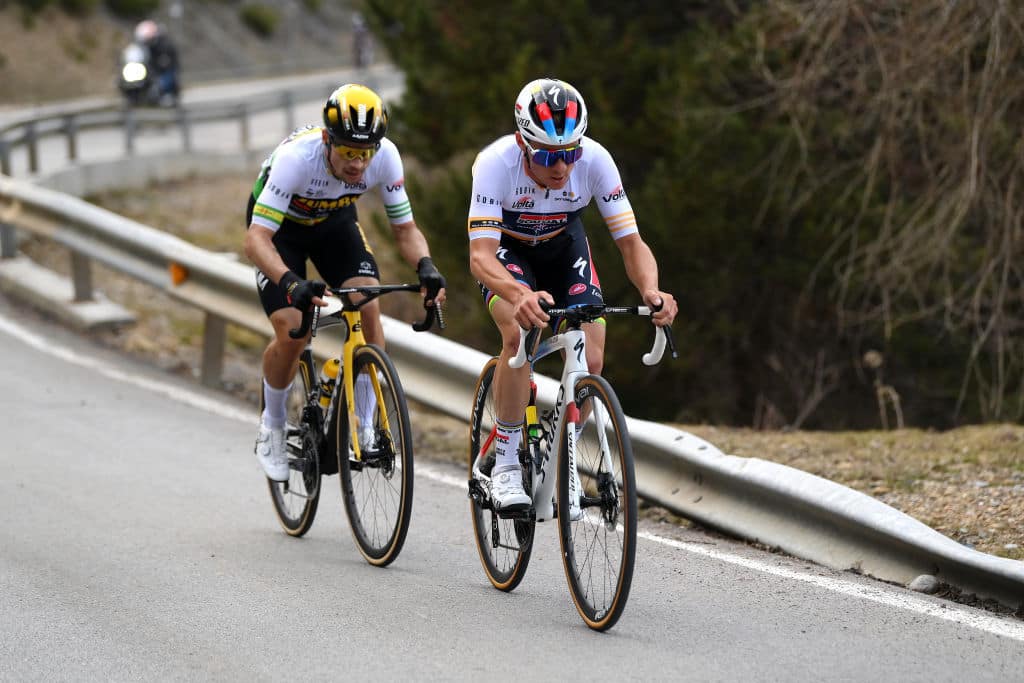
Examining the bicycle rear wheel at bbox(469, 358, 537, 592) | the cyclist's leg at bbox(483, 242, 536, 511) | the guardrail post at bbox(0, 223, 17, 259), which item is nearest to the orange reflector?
the guardrail post at bbox(0, 223, 17, 259)

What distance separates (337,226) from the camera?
22.8ft

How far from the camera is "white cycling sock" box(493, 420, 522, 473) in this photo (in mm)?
5688

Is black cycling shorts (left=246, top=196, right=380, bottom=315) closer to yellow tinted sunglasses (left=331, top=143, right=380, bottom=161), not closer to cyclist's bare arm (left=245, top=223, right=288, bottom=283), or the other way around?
cyclist's bare arm (left=245, top=223, right=288, bottom=283)

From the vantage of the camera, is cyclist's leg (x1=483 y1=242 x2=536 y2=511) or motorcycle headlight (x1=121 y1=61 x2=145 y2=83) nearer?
cyclist's leg (x1=483 y1=242 x2=536 y2=511)

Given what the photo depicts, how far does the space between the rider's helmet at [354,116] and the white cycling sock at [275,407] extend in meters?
1.52

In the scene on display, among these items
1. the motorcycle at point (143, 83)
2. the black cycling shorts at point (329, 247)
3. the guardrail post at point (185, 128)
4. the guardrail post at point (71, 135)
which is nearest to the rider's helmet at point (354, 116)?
the black cycling shorts at point (329, 247)

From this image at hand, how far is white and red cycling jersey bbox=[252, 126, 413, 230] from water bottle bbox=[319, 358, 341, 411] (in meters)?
0.73

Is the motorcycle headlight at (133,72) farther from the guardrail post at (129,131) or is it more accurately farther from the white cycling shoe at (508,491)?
the white cycling shoe at (508,491)

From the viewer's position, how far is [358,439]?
21.0ft

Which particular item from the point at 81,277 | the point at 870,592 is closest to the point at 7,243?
the point at 81,277

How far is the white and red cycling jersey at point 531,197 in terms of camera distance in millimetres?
5570

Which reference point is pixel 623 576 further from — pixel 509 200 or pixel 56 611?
pixel 56 611

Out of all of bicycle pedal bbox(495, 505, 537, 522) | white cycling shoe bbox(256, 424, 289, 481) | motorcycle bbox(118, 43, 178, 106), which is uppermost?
motorcycle bbox(118, 43, 178, 106)

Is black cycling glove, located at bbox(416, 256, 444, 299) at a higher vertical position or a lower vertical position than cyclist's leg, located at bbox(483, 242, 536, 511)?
higher
